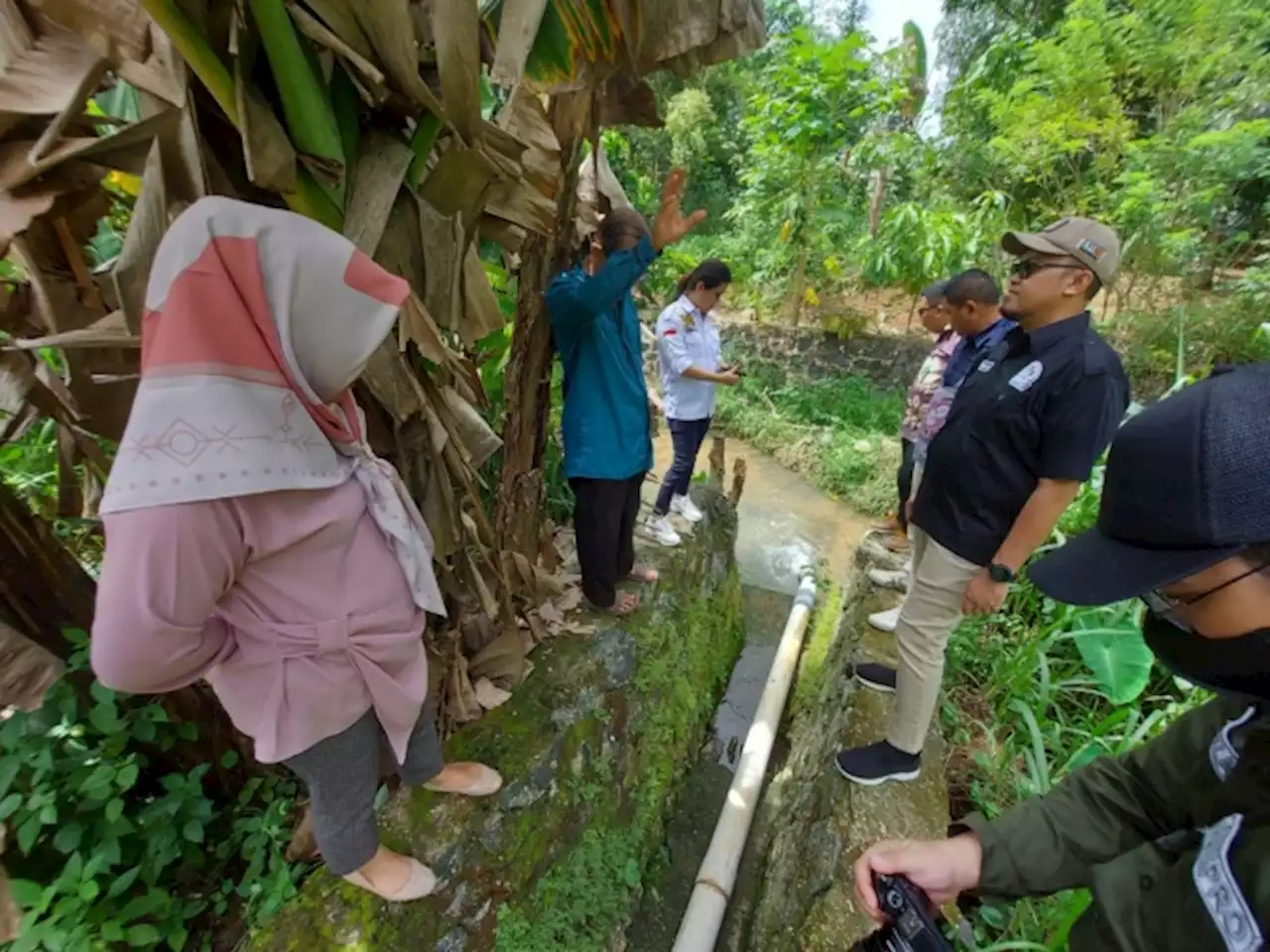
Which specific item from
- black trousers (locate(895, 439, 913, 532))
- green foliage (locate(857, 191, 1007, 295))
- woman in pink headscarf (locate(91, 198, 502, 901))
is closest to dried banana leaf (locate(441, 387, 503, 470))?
woman in pink headscarf (locate(91, 198, 502, 901))

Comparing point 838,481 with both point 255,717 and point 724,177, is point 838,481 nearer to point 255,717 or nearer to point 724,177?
point 255,717

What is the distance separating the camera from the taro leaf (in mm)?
2197

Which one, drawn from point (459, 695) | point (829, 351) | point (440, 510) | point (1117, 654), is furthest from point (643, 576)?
point (829, 351)

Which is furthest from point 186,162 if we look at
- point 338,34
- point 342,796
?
point 342,796

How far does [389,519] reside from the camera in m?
1.20

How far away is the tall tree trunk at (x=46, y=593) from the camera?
1.38m

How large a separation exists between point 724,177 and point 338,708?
49.1ft

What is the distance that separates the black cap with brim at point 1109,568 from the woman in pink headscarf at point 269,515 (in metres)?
1.15

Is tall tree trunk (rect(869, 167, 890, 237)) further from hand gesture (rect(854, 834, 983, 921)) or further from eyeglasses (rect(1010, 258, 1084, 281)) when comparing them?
hand gesture (rect(854, 834, 983, 921))

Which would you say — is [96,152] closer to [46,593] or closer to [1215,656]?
[46,593]

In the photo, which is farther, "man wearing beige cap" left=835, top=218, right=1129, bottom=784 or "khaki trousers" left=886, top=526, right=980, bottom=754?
"khaki trousers" left=886, top=526, right=980, bottom=754

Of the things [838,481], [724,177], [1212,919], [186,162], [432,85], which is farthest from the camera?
[724,177]

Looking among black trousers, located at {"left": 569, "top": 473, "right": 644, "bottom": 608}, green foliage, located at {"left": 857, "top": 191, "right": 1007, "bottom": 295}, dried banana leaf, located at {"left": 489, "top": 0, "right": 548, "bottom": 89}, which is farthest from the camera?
green foliage, located at {"left": 857, "top": 191, "right": 1007, "bottom": 295}

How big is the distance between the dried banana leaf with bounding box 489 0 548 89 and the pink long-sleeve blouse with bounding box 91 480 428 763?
35.1 inches
